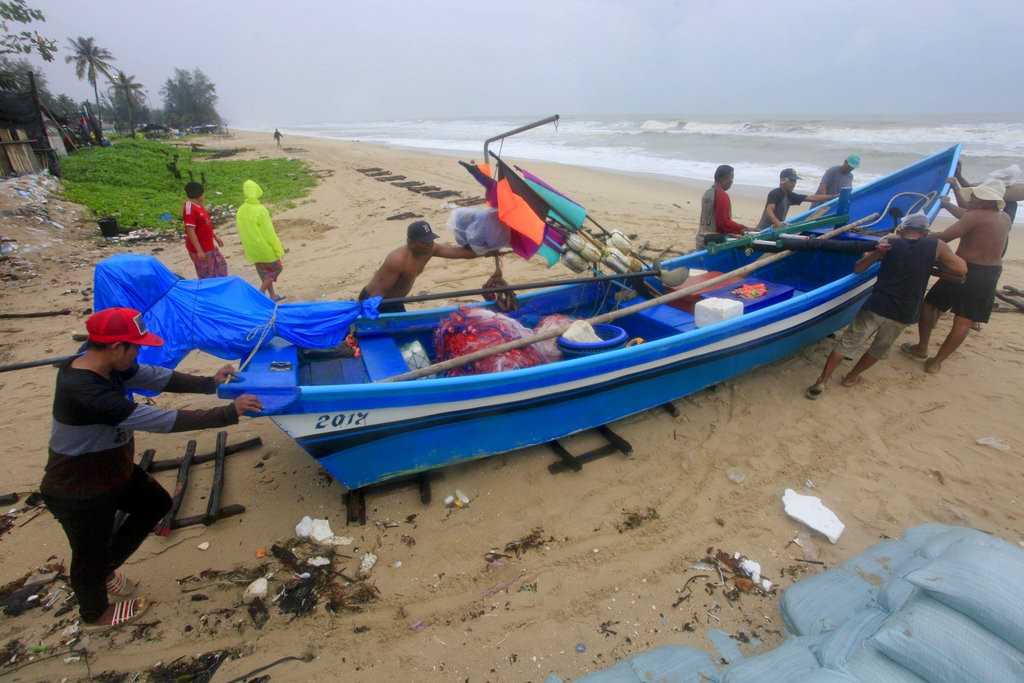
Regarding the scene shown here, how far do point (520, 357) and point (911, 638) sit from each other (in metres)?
2.78

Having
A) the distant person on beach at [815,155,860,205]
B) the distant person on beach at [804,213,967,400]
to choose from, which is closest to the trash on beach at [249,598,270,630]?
the distant person on beach at [804,213,967,400]

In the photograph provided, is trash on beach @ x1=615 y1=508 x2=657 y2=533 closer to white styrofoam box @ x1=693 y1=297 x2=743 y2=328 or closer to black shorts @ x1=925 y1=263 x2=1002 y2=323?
white styrofoam box @ x1=693 y1=297 x2=743 y2=328

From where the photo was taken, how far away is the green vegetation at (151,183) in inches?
514

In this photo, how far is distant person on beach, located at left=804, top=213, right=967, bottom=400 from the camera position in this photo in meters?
4.41

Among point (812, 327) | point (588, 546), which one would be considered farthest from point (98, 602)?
point (812, 327)

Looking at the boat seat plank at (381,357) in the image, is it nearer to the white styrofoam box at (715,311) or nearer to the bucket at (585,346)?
the bucket at (585,346)

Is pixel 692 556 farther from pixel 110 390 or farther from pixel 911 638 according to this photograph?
pixel 110 390

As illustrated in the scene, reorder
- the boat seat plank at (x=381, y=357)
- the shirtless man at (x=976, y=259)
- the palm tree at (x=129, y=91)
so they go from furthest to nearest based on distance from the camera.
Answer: the palm tree at (x=129, y=91)
the shirtless man at (x=976, y=259)
the boat seat plank at (x=381, y=357)

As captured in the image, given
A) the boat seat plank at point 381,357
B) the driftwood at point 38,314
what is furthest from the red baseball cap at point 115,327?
the driftwood at point 38,314

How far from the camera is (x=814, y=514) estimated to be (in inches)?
143

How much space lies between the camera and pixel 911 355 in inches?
226

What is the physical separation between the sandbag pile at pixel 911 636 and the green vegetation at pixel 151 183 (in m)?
13.8

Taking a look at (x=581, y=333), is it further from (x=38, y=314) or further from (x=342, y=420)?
(x=38, y=314)

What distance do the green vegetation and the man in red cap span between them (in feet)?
37.3
